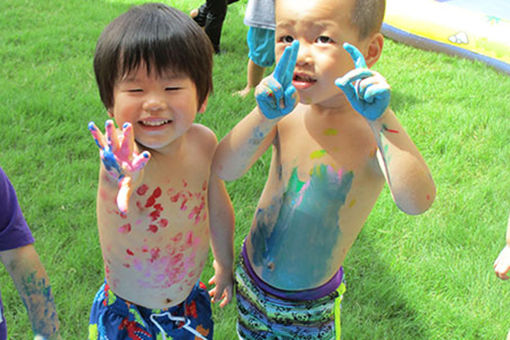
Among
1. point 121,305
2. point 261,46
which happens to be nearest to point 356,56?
point 121,305

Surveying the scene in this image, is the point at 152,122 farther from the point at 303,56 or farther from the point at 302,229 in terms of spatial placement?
the point at 302,229

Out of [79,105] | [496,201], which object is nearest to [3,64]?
[79,105]

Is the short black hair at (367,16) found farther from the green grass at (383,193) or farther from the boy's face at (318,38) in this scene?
the green grass at (383,193)

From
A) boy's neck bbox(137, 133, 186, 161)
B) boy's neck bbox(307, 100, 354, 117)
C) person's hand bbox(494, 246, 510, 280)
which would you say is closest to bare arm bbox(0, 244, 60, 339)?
boy's neck bbox(137, 133, 186, 161)

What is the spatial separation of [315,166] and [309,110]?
0.57 ft

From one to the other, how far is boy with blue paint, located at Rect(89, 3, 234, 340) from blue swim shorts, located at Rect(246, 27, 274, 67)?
2.39 metres

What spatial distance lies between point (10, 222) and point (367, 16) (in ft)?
3.69

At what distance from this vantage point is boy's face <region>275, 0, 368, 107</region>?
1311 mm

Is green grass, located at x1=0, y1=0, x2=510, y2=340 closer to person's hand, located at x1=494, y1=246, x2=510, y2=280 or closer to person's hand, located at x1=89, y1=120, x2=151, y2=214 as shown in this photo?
person's hand, located at x1=494, y1=246, x2=510, y2=280

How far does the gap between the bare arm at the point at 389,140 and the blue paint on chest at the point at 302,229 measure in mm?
186

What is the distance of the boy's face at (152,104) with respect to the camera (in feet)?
4.30

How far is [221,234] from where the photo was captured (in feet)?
5.56

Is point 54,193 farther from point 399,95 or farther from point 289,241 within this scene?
point 399,95

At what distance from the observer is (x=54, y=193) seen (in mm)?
2906
